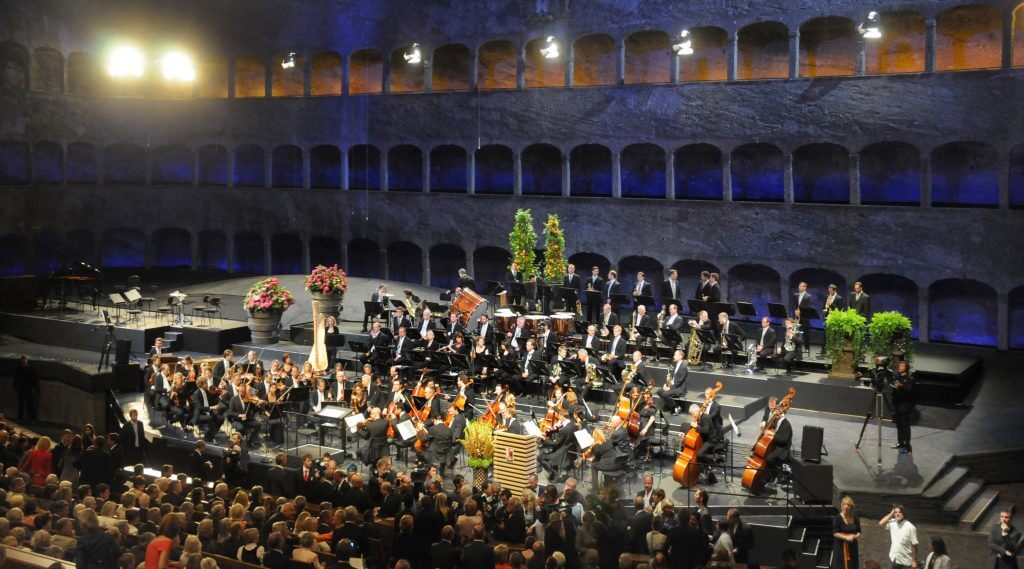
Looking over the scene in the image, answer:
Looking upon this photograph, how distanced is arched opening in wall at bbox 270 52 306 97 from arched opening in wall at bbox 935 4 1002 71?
2052cm

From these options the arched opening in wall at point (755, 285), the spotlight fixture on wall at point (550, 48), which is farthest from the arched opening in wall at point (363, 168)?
the arched opening in wall at point (755, 285)

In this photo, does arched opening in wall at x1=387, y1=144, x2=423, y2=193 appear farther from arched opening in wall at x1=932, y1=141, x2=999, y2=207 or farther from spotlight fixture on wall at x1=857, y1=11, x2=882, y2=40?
arched opening in wall at x1=932, y1=141, x2=999, y2=207

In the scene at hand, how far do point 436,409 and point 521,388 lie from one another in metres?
3.01

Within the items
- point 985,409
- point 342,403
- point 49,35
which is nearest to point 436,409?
point 342,403

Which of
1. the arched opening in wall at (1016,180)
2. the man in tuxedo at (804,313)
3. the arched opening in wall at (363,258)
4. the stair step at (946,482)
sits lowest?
the stair step at (946,482)

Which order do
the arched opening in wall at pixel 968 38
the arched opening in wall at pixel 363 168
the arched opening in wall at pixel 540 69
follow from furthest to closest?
the arched opening in wall at pixel 363 168 < the arched opening in wall at pixel 540 69 < the arched opening in wall at pixel 968 38

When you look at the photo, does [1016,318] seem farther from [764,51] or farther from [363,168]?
[363,168]

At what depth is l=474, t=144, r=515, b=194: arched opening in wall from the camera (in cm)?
3375

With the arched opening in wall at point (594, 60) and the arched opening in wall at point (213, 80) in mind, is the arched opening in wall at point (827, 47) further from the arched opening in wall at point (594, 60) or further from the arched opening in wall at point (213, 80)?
the arched opening in wall at point (213, 80)

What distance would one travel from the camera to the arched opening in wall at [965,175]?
25.9m

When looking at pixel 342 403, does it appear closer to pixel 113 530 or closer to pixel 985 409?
pixel 113 530

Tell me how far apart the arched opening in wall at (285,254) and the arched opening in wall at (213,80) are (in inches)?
222

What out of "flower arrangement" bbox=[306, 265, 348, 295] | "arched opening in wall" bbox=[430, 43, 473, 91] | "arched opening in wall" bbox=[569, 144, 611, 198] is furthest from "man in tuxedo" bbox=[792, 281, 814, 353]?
"arched opening in wall" bbox=[430, 43, 473, 91]

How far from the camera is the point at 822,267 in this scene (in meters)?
26.4
